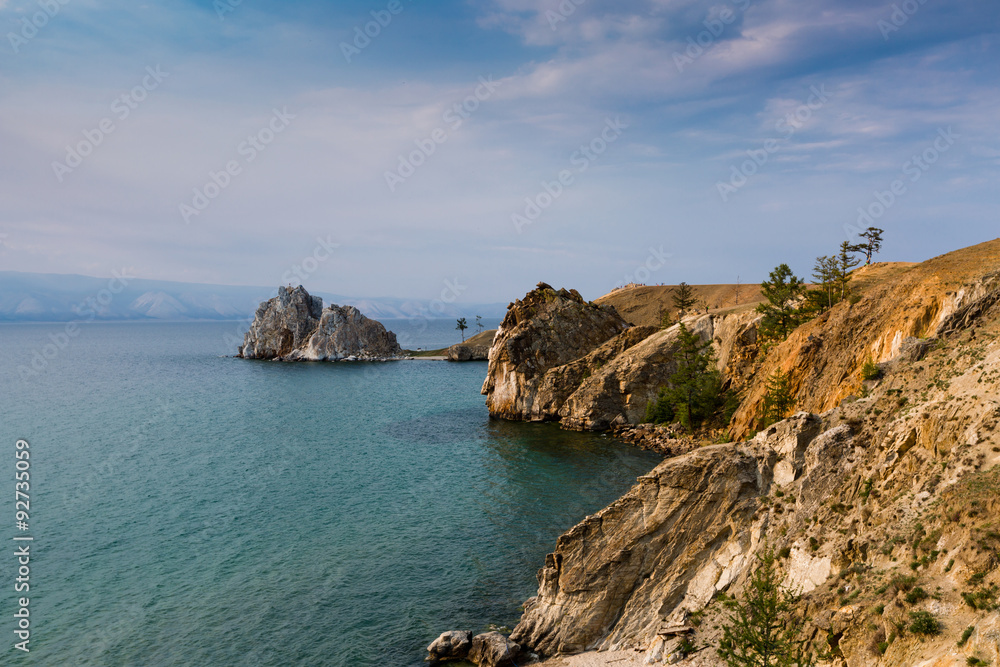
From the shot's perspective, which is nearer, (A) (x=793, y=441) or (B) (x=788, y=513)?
(B) (x=788, y=513)

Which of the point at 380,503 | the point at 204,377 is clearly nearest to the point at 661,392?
the point at 380,503

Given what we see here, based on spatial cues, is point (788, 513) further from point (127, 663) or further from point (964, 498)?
point (127, 663)

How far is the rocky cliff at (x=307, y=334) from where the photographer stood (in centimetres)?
18562

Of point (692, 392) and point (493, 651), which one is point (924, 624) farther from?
point (692, 392)

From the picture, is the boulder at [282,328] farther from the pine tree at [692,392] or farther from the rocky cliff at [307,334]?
the pine tree at [692,392]

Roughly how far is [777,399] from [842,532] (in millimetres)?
35179

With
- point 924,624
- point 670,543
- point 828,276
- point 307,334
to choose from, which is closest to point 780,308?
point 828,276

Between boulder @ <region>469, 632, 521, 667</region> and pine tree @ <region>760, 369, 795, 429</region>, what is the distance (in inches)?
1500

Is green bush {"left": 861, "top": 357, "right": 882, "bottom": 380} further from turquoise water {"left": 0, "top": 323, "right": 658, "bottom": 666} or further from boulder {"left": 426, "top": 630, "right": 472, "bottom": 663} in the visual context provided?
boulder {"left": 426, "top": 630, "right": 472, "bottom": 663}

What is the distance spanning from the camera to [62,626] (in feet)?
106

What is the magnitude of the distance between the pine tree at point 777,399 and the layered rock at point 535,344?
3684 cm

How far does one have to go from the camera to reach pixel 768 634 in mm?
20656

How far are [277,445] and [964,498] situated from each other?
72213 mm

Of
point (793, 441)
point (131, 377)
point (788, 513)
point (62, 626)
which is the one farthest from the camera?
point (131, 377)
